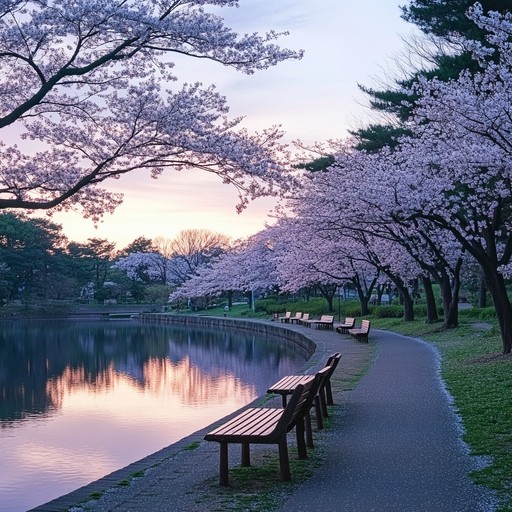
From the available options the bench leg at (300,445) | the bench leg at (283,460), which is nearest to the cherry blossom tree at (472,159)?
the bench leg at (300,445)

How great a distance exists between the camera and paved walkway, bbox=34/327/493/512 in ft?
20.0

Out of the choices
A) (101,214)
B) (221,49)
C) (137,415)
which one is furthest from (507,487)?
(137,415)

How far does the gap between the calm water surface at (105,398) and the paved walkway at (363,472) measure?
307 centimetres

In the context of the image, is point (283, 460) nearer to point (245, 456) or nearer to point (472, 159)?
point (245, 456)

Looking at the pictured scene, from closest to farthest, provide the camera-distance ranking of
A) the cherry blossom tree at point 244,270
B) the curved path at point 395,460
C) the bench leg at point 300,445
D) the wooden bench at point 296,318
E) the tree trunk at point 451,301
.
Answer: the curved path at point 395,460 < the bench leg at point 300,445 < the tree trunk at point 451,301 < the wooden bench at point 296,318 < the cherry blossom tree at point 244,270

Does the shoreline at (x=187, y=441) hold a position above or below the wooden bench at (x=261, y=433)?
below

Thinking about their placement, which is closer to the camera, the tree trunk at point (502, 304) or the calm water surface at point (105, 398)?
the calm water surface at point (105, 398)

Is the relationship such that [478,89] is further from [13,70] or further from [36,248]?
[36,248]

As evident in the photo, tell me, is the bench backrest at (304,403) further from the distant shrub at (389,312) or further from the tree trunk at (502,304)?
the distant shrub at (389,312)

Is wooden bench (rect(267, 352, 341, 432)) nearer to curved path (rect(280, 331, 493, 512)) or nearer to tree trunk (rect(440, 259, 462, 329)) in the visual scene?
curved path (rect(280, 331, 493, 512))

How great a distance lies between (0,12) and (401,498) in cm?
656

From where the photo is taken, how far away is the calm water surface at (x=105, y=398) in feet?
39.7

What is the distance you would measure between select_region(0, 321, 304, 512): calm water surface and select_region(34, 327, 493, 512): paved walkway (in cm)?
307

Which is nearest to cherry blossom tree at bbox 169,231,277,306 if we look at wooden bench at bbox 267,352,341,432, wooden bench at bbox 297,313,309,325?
wooden bench at bbox 297,313,309,325
